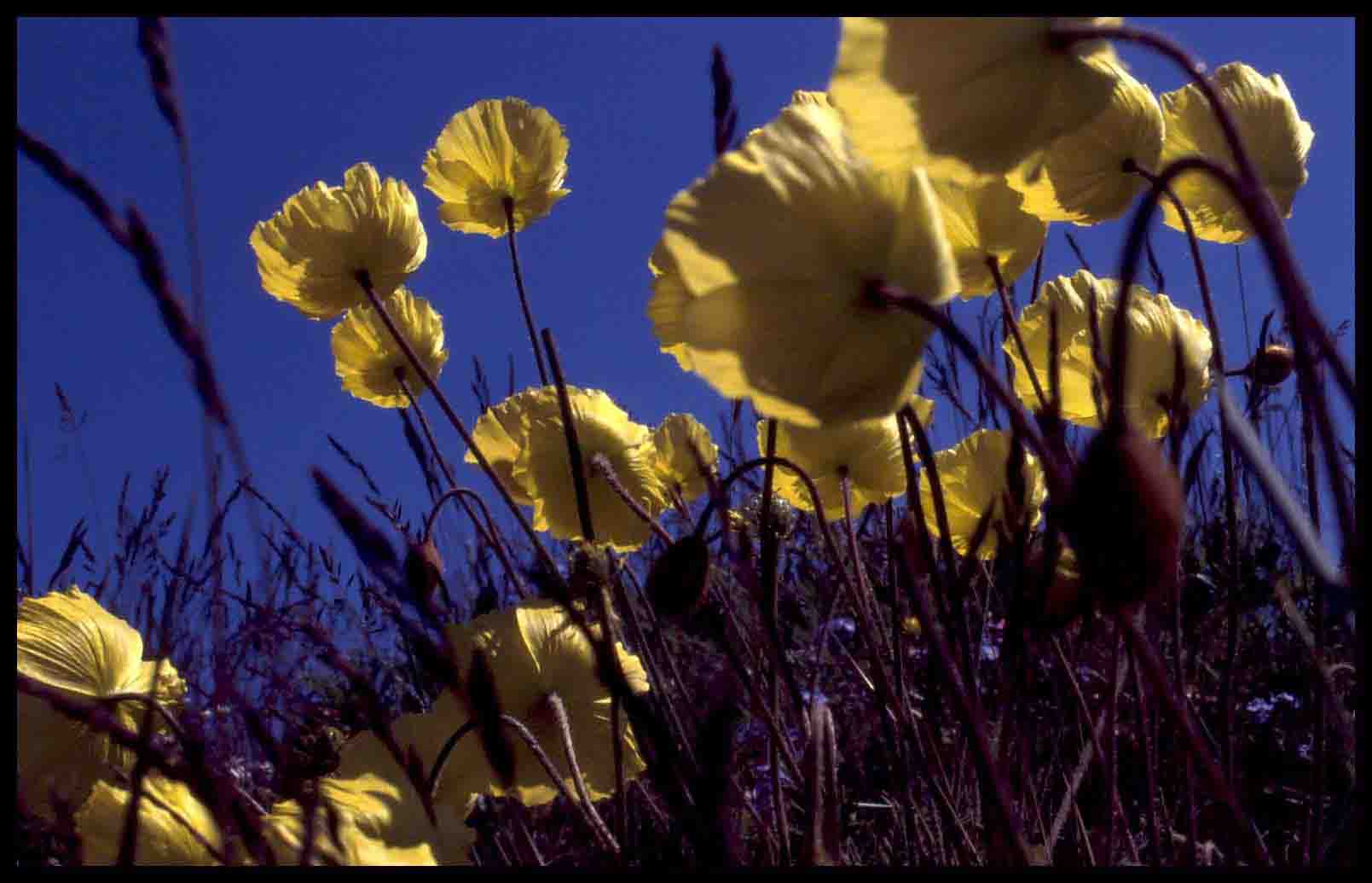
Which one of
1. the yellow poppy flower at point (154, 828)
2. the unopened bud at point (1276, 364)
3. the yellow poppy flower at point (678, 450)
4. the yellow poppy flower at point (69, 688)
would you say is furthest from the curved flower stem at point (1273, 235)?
the unopened bud at point (1276, 364)

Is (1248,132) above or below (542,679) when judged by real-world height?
above

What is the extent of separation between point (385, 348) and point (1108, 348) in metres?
1.29

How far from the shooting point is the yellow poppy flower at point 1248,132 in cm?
124

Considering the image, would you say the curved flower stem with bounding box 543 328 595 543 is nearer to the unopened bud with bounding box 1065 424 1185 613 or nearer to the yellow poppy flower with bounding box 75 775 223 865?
the yellow poppy flower with bounding box 75 775 223 865

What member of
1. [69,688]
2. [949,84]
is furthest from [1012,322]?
[69,688]

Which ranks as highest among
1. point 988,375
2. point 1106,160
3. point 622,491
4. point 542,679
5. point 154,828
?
point 1106,160

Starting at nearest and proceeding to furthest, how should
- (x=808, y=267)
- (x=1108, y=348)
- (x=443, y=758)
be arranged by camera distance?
(x=808, y=267), (x=443, y=758), (x=1108, y=348)

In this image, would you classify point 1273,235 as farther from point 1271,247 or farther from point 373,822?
point 373,822

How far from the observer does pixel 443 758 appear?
887mm

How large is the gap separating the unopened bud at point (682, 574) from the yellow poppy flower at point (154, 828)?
0.47 m

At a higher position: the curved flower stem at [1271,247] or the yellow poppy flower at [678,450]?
the yellow poppy flower at [678,450]

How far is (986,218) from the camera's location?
1.19 meters

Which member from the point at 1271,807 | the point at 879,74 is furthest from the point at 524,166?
the point at 1271,807

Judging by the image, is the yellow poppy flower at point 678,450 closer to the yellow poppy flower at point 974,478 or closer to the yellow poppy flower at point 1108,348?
the yellow poppy flower at point 974,478
